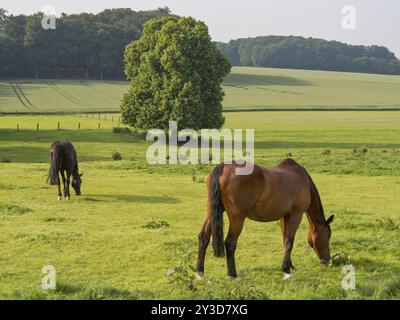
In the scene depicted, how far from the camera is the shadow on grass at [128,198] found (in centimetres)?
2216

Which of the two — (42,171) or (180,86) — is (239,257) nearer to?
(42,171)

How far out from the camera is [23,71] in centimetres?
11388

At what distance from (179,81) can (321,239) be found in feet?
134

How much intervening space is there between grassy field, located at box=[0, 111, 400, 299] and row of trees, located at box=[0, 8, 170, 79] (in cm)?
7980

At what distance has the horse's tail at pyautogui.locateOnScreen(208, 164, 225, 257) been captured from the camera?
11.5 m

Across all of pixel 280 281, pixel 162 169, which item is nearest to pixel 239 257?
pixel 280 281

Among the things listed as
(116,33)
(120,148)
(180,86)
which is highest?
(116,33)

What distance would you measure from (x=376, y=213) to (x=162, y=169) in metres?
15.0

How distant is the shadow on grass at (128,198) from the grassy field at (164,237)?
4cm

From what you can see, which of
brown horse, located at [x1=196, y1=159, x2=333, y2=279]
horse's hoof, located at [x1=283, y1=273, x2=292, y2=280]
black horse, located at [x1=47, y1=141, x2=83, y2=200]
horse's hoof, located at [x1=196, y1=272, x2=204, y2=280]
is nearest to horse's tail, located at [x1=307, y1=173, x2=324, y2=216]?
brown horse, located at [x1=196, y1=159, x2=333, y2=279]

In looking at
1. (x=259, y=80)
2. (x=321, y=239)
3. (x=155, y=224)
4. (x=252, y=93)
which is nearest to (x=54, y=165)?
(x=155, y=224)

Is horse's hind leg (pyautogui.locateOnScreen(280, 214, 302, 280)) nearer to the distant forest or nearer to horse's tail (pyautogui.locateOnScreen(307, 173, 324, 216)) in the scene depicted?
horse's tail (pyautogui.locateOnScreen(307, 173, 324, 216))

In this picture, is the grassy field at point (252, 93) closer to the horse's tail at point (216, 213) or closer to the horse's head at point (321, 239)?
the horse's head at point (321, 239)
